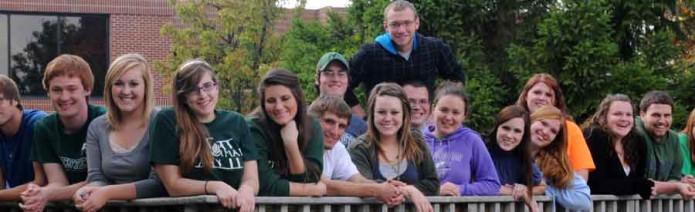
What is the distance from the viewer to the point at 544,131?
27.2ft

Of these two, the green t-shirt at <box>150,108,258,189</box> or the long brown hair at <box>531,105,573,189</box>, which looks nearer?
the green t-shirt at <box>150,108,258,189</box>

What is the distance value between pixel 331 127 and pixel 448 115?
3.07ft

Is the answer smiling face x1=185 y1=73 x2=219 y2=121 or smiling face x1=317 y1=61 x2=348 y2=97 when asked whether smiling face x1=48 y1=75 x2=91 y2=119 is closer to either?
smiling face x1=185 y1=73 x2=219 y2=121

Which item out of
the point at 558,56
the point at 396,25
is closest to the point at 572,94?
the point at 558,56

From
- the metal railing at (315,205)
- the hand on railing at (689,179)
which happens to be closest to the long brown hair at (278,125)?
the metal railing at (315,205)

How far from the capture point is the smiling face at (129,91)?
20.5 ft

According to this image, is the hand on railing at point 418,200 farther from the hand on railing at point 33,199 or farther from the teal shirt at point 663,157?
the teal shirt at point 663,157

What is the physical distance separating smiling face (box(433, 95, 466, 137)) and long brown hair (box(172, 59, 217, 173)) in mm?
2113

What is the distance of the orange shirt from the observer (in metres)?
8.47

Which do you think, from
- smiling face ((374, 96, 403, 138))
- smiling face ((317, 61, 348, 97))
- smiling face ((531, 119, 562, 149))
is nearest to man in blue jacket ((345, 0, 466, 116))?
smiling face ((317, 61, 348, 97))

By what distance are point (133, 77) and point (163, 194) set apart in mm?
630

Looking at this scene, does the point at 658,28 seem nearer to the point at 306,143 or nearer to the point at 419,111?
the point at 419,111

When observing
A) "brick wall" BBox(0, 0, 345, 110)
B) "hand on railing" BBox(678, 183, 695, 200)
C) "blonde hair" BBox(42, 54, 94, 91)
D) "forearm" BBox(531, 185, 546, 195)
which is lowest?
"hand on railing" BBox(678, 183, 695, 200)

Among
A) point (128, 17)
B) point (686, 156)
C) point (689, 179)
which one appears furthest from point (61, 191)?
point (128, 17)
